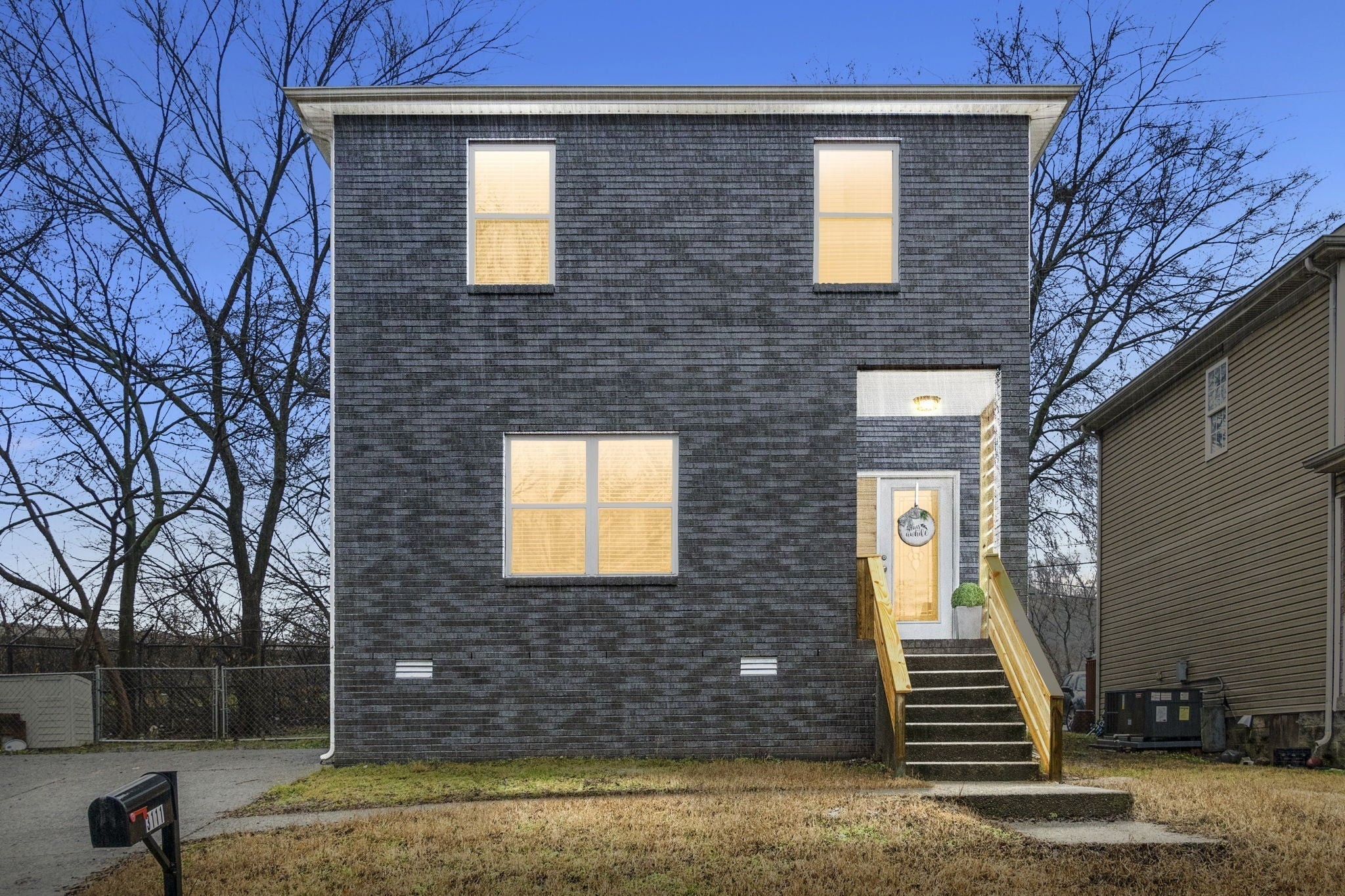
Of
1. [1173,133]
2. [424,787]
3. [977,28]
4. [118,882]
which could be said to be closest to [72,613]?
[424,787]

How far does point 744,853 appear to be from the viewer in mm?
7676

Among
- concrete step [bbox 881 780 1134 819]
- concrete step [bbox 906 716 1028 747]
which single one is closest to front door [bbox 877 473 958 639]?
concrete step [bbox 906 716 1028 747]

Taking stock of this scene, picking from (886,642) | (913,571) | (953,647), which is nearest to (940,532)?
(913,571)

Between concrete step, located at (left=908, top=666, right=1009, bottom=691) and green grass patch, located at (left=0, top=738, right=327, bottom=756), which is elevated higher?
concrete step, located at (left=908, top=666, right=1009, bottom=691)

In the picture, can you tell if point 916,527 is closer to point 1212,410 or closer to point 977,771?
point 977,771

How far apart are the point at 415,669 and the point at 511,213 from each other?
4693mm

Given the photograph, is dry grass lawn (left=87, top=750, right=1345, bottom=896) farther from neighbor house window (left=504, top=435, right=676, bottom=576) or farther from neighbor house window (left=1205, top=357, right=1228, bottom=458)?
neighbor house window (left=1205, top=357, right=1228, bottom=458)

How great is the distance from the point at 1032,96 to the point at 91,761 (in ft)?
39.9

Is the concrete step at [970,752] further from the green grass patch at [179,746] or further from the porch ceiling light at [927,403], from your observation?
the green grass patch at [179,746]

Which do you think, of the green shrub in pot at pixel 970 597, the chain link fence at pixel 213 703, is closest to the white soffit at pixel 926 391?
the green shrub in pot at pixel 970 597

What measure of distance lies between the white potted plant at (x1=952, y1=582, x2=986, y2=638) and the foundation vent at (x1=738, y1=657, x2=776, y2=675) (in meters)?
1.98

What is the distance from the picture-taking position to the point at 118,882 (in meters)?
7.64

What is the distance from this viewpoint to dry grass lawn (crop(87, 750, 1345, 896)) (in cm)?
710

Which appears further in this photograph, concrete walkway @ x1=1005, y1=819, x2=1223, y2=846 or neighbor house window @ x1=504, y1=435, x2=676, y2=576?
neighbor house window @ x1=504, y1=435, x2=676, y2=576
